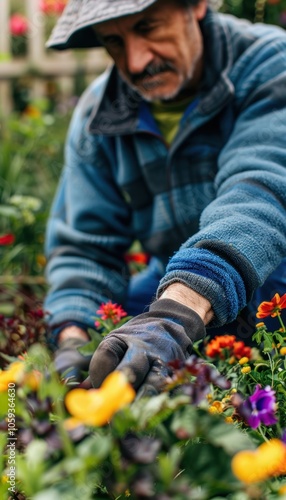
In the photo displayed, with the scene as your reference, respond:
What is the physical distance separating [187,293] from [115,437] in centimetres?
45

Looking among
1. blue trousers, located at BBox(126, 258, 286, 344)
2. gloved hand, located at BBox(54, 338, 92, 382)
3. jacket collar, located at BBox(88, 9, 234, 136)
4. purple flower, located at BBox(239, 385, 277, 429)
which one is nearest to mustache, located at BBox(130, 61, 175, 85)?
jacket collar, located at BBox(88, 9, 234, 136)

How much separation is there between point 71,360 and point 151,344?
1.90 feet

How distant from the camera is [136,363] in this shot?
95 centimetres

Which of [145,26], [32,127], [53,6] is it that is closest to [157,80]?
[145,26]

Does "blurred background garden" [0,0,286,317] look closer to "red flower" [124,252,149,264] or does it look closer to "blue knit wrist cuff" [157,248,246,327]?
"red flower" [124,252,149,264]

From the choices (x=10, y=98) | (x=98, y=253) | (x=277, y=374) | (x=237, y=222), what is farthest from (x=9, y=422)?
(x=10, y=98)

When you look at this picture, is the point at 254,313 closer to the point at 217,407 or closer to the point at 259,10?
the point at 217,407

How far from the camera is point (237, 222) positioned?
1.29 m

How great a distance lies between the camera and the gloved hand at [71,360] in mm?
1484

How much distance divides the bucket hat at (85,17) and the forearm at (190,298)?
782 millimetres

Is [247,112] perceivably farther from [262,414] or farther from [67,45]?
[262,414]

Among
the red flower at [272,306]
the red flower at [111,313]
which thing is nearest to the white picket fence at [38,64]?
the red flower at [111,313]

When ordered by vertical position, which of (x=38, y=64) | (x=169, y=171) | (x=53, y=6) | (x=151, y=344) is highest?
(x=151, y=344)

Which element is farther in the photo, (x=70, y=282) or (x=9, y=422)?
(x=70, y=282)
